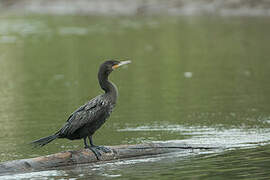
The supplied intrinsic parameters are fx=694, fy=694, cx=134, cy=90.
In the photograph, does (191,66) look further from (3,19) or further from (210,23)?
(3,19)

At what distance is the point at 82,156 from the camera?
1047cm

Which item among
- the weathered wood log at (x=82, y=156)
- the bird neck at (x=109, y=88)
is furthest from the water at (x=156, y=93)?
the bird neck at (x=109, y=88)

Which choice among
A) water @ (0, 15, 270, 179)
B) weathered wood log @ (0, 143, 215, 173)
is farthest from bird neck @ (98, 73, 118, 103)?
water @ (0, 15, 270, 179)

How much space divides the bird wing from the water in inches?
23.7

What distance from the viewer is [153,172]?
998cm

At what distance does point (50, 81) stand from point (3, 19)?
3021 cm

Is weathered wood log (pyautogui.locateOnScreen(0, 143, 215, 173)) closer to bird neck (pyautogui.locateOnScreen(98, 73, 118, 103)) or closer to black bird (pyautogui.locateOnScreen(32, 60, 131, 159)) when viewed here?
black bird (pyautogui.locateOnScreen(32, 60, 131, 159))

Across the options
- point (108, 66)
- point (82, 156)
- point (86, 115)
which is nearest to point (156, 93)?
point (108, 66)

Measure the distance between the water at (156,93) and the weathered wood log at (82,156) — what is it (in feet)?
0.36

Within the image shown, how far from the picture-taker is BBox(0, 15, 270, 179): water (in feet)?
34.4

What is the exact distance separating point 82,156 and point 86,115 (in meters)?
0.62

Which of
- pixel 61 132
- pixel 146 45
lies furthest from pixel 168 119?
pixel 146 45

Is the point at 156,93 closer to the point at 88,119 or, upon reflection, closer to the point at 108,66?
the point at 108,66

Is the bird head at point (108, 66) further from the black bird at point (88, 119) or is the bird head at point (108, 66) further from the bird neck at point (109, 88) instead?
the black bird at point (88, 119)
